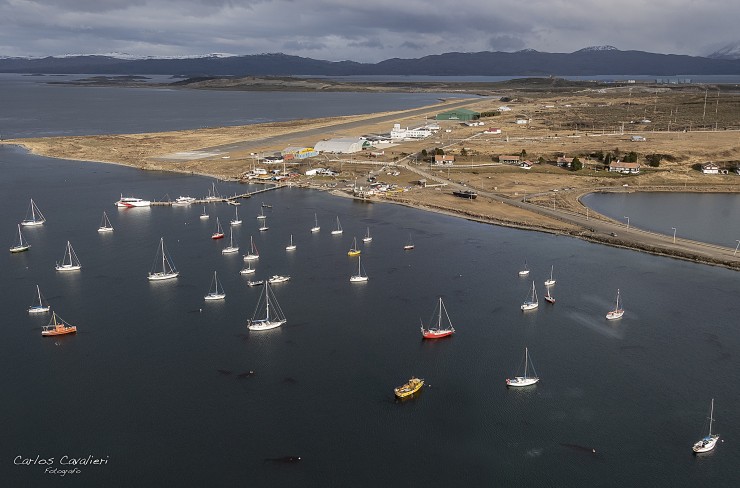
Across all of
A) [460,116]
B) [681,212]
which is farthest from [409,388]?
[460,116]

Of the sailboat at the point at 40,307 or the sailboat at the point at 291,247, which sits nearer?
the sailboat at the point at 40,307

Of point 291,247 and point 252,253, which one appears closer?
point 252,253

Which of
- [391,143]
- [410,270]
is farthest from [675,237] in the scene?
[391,143]

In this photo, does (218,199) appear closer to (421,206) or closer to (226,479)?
(421,206)

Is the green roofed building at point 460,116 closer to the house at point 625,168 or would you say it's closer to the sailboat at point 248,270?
the house at point 625,168

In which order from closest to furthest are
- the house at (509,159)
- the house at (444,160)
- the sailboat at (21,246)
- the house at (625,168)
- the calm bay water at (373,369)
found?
the calm bay water at (373,369) < the sailboat at (21,246) < the house at (625,168) < the house at (509,159) < the house at (444,160)

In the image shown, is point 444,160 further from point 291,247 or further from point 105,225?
point 105,225

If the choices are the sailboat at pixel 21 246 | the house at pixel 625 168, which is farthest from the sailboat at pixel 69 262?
the house at pixel 625 168

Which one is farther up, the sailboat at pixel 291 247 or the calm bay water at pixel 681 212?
the calm bay water at pixel 681 212
